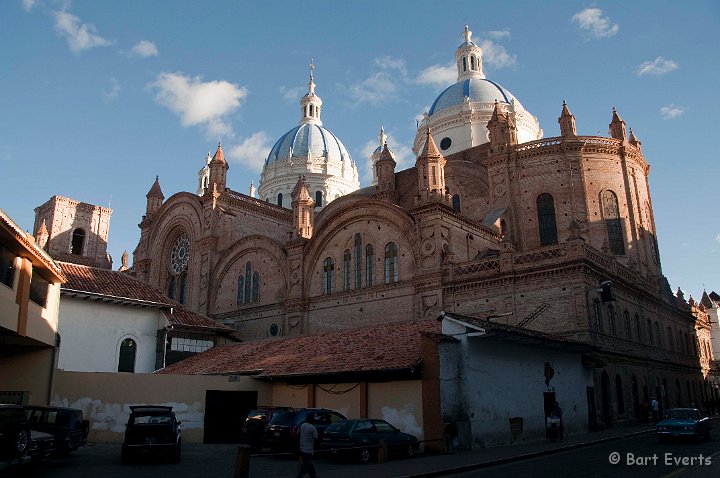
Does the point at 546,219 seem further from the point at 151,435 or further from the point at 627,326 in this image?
the point at 151,435

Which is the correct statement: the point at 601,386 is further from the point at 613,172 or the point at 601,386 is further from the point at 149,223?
the point at 149,223

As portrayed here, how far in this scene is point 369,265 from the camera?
3666 centimetres

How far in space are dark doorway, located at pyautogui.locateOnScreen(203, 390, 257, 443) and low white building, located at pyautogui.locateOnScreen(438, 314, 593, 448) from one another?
937 centimetres

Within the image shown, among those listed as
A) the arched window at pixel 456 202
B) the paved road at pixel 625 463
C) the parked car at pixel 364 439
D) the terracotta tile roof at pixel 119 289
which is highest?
the arched window at pixel 456 202

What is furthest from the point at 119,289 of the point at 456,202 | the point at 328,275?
the point at 456,202

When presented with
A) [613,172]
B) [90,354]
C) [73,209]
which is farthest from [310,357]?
[73,209]

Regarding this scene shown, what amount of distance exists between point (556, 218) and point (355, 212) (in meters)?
12.8

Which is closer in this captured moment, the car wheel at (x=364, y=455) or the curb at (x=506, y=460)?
the curb at (x=506, y=460)

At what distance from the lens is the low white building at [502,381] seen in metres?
19.7

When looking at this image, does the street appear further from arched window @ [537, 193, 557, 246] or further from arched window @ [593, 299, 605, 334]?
arched window @ [537, 193, 557, 246]

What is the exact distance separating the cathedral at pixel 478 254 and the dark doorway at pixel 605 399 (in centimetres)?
8

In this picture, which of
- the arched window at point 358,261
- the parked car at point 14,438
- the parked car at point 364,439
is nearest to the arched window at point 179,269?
the arched window at point 358,261

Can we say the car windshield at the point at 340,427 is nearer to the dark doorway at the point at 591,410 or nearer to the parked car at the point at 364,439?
the parked car at the point at 364,439

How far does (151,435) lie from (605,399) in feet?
72.1
